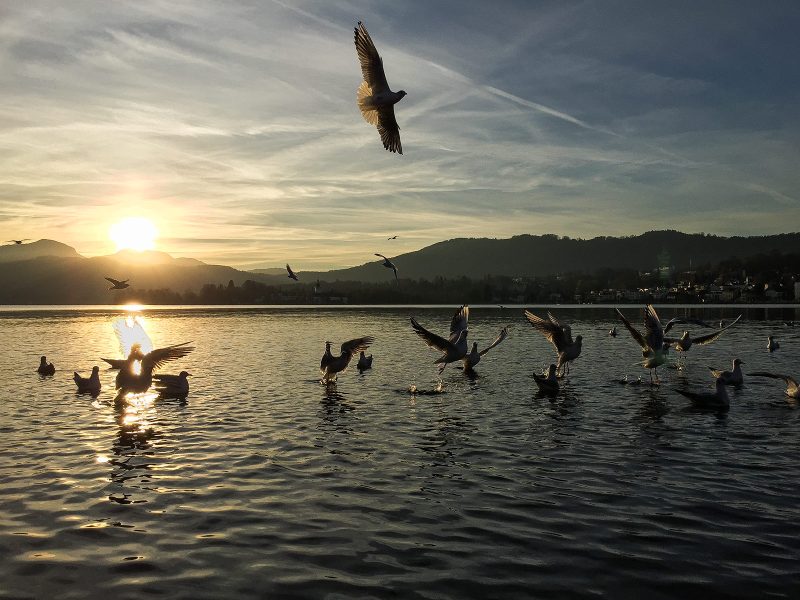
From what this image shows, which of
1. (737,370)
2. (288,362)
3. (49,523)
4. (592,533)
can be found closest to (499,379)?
(737,370)

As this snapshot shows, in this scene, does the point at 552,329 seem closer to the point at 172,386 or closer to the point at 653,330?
the point at 653,330

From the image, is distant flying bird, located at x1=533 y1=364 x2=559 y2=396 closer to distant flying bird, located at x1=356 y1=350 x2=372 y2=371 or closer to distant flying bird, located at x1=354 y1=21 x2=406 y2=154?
distant flying bird, located at x1=356 y1=350 x2=372 y2=371

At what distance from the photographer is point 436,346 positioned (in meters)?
26.0

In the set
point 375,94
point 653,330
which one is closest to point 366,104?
point 375,94

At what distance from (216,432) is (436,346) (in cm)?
986

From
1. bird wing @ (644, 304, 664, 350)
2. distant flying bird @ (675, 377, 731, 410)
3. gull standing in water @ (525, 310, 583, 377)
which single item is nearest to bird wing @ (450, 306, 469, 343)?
gull standing in water @ (525, 310, 583, 377)

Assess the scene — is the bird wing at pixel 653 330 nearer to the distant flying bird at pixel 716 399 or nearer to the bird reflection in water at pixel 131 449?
the distant flying bird at pixel 716 399

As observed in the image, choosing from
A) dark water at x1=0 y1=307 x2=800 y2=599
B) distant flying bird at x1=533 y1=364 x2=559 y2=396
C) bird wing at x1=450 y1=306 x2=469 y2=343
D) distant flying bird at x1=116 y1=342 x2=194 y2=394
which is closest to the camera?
dark water at x1=0 y1=307 x2=800 y2=599

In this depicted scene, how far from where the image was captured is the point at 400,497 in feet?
42.0

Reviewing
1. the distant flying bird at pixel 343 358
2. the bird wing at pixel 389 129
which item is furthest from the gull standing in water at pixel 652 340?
the bird wing at pixel 389 129

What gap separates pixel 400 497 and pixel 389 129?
935 cm

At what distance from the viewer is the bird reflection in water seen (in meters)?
13.6

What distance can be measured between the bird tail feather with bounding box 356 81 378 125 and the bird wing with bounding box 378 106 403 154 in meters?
0.16

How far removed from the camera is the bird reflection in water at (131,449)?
1361 cm
